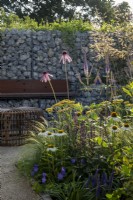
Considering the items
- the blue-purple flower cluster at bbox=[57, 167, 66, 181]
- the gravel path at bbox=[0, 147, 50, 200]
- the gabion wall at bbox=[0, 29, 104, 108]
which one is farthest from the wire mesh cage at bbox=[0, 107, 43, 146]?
the gabion wall at bbox=[0, 29, 104, 108]

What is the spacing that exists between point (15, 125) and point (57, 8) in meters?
13.0

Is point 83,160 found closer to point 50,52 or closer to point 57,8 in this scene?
point 50,52

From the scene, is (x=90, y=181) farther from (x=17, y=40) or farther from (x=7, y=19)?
(x=7, y=19)

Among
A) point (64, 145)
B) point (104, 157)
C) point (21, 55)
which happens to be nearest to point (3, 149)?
point (64, 145)

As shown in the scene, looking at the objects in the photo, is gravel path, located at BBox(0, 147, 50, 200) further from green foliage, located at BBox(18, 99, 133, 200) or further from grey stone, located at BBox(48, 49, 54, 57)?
grey stone, located at BBox(48, 49, 54, 57)

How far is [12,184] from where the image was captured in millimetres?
3223

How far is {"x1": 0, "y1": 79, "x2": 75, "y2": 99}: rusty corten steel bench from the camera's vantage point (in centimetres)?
789

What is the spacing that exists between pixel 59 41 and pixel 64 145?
232 inches

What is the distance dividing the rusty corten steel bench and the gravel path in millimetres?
3720

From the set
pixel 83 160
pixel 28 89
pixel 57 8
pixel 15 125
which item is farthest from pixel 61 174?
pixel 57 8

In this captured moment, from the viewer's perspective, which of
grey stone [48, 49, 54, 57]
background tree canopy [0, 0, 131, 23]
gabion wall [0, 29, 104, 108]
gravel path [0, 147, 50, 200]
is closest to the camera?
gravel path [0, 147, 50, 200]

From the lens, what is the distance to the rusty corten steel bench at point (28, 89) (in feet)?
25.9

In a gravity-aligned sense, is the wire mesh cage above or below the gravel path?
above

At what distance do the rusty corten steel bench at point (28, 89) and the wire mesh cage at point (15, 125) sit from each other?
2300 mm
